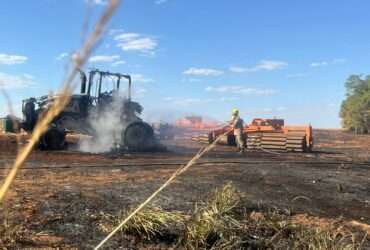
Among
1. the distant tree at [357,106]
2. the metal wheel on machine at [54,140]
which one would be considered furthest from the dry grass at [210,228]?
the distant tree at [357,106]

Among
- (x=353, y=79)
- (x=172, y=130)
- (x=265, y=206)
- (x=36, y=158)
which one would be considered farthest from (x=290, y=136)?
(x=353, y=79)

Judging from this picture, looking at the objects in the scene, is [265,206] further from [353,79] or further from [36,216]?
[353,79]

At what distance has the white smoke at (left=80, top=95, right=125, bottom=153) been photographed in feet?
59.2

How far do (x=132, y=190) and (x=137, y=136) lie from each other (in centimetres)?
937

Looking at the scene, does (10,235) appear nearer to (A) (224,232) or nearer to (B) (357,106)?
(A) (224,232)

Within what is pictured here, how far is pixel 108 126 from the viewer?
59.9ft

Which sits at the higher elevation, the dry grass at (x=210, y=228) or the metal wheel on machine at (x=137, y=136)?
the metal wheel on machine at (x=137, y=136)

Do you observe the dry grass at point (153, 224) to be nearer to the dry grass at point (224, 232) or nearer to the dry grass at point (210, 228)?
the dry grass at point (224, 232)

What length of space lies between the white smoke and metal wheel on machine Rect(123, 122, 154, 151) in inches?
23.8

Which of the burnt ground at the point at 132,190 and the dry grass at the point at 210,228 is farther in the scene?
the burnt ground at the point at 132,190

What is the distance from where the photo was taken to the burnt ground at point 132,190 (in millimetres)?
5809

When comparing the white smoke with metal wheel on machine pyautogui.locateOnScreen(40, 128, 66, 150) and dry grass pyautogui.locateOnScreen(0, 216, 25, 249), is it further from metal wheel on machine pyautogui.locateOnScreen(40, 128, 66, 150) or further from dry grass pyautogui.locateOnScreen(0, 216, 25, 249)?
dry grass pyautogui.locateOnScreen(0, 216, 25, 249)

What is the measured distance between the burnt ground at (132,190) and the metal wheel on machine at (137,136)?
129 inches

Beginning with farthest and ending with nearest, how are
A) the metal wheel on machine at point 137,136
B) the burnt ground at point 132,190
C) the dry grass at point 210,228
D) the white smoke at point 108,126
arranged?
1. the white smoke at point 108,126
2. the metal wheel on machine at point 137,136
3. the burnt ground at point 132,190
4. the dry grass at point 210,228
